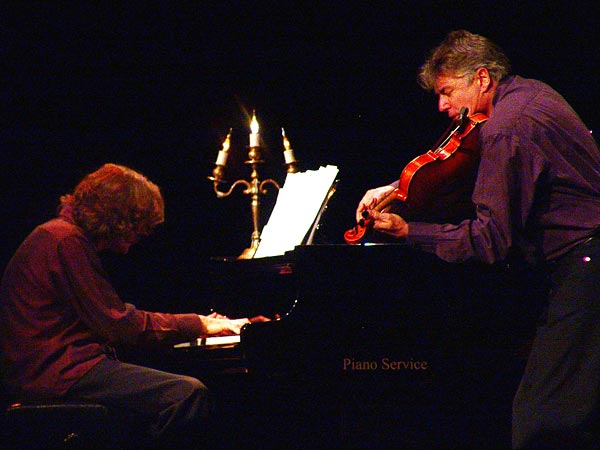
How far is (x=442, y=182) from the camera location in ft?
8.61

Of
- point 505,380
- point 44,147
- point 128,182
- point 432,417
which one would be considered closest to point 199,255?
point 44,147

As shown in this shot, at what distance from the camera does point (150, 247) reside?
5273mm

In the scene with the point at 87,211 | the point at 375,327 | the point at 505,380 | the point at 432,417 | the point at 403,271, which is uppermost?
the point at 87,211

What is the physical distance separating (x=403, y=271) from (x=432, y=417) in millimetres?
734

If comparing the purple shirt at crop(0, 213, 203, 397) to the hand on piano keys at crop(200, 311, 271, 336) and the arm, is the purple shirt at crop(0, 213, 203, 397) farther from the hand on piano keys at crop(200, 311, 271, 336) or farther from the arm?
the hand on piano keys at crop(200, 311, 271, 336)

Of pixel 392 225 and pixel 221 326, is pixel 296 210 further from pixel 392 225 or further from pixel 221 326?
pixel 392 225

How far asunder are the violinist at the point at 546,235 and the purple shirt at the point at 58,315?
4.07 feet

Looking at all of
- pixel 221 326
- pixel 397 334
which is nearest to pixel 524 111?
pixel 397 334

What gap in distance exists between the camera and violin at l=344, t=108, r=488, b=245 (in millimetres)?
2568

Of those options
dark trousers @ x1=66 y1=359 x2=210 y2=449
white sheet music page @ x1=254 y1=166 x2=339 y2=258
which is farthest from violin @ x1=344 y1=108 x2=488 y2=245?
dark trousers @ x1=66 y1=359 x2=210 y2=449

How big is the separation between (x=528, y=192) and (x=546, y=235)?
7.3 inches

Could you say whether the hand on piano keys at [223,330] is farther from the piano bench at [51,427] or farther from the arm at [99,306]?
the piano bench at [51,427]

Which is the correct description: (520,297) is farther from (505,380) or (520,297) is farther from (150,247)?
(150,247)

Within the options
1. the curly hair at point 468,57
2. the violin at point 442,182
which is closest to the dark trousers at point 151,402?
the violin at point 442,182
